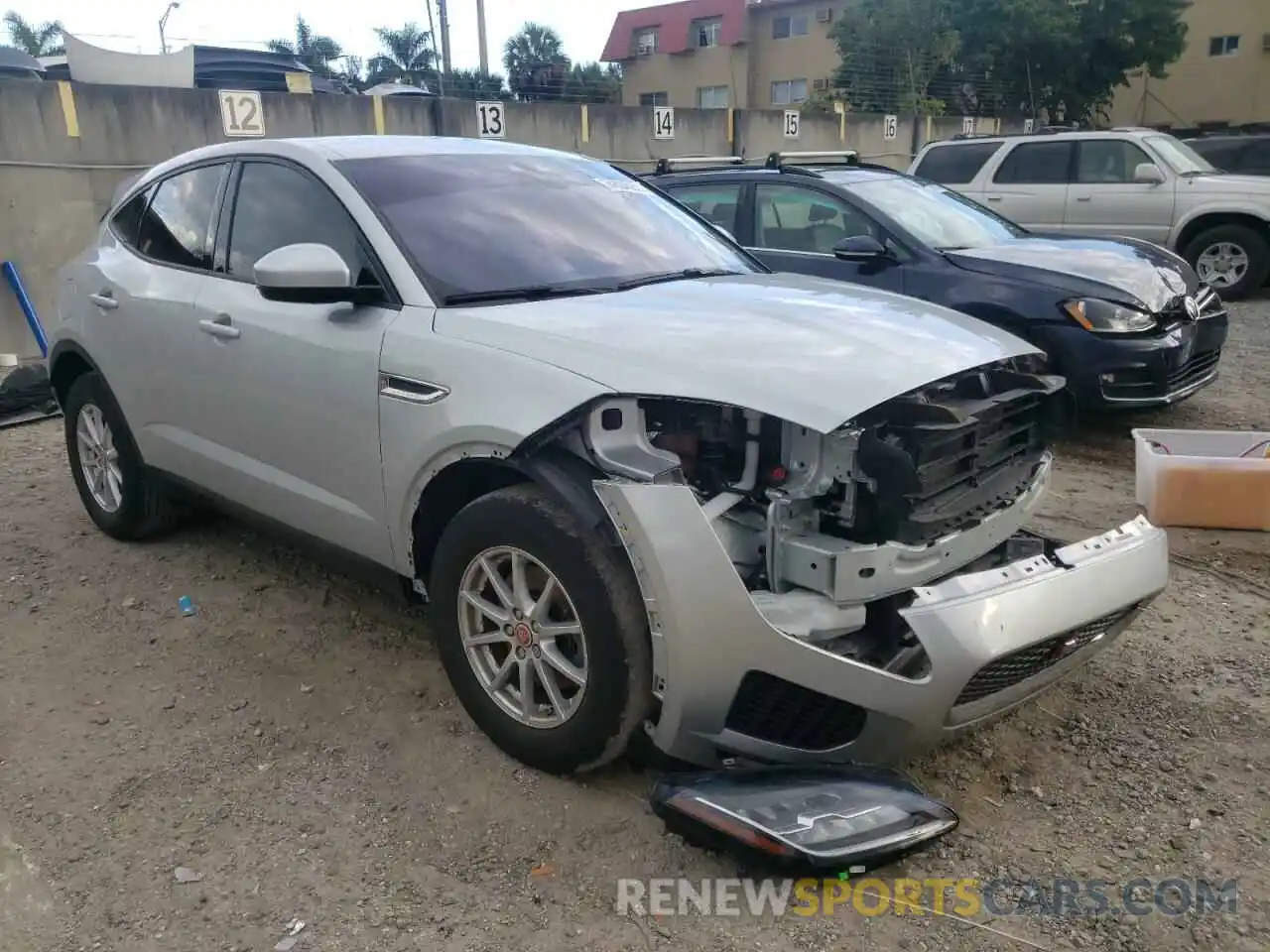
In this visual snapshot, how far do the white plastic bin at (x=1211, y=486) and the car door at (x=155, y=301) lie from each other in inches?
163

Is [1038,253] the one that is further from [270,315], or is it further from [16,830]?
[16,830]

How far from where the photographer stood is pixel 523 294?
10.1 feet

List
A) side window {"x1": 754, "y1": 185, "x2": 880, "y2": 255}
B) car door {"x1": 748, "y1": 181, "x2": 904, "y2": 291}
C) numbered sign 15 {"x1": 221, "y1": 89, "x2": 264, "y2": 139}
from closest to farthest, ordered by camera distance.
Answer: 1. car door {"x1": 748, "y1": 181, "x2": 904, "y2": 291}
2. side window {"x1": 754, "y1": 185, "x2": 880, "y2": 255}
3. numbered sign 15 {"x1": 221, "y1": 89, "x2": 264, "y2": 139}

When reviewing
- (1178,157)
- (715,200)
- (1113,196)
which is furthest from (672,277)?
(1178,157)

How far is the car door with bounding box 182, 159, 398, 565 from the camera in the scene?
10.1ft

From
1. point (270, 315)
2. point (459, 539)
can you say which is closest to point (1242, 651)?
point (459, 539)

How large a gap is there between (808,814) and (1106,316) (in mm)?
4411

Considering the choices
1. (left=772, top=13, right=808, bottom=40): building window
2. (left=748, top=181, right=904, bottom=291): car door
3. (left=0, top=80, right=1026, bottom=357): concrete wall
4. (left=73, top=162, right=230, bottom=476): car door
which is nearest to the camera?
(left=73, top=162, right=230, bottom=476): car door

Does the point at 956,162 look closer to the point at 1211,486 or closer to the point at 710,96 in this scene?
the point at 1211,486

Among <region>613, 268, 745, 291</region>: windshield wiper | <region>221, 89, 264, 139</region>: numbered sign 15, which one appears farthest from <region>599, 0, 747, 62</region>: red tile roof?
<region>613, 268, 745, 291</region>: windshield wiper

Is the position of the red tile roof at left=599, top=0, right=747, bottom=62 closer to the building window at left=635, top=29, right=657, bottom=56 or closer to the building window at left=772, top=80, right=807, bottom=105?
the building window at left=635, top=29, right=657, bottom=56

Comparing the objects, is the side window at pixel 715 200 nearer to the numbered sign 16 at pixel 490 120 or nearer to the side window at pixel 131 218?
the side window at pixel 131 218

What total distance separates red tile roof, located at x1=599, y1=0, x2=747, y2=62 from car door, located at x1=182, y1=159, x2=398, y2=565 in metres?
40.9

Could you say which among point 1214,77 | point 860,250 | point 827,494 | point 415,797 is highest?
point 1214,77
